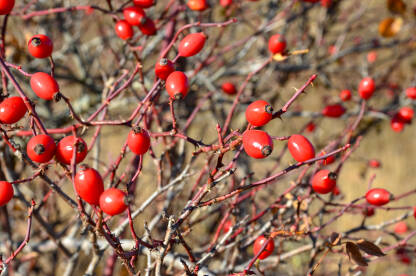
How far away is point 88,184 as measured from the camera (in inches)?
43.9

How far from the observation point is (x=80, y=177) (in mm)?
1113

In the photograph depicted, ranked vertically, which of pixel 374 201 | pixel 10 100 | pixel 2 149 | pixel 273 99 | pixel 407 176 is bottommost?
pixel 407 176

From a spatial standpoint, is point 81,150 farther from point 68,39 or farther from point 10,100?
point 68,39

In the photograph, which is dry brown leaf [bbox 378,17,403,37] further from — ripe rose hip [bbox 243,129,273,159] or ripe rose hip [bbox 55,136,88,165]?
ripe rose hip [bbox 55,136,88,165]

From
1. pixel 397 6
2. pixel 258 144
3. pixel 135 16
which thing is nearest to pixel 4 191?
pixel 258 144

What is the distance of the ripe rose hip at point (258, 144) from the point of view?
1175 mm

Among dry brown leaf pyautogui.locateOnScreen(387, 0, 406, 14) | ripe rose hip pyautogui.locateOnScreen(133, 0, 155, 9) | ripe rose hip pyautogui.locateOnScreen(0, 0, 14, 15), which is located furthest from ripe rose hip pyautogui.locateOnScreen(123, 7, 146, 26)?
dry brown leaf pyautogui.locateOnScreen(387, 0, 406, 14)

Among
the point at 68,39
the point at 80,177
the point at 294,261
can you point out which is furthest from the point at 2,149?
the point at 294,261

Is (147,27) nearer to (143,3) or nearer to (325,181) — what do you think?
(143,3)

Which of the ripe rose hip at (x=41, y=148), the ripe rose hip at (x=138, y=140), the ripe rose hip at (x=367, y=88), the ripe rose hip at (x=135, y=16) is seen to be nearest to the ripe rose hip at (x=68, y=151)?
the ripe rose hip at (x=41, y=148)

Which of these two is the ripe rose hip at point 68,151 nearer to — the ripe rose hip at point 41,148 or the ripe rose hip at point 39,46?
the ripe rose hip at point 41,148

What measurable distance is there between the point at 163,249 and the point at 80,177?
0.39m

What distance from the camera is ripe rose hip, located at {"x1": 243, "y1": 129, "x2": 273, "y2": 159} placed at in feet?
3.85

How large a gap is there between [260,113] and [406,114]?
194cm
